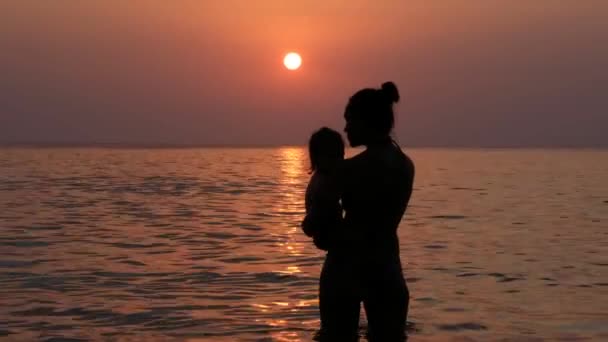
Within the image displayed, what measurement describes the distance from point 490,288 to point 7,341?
23.0 ft

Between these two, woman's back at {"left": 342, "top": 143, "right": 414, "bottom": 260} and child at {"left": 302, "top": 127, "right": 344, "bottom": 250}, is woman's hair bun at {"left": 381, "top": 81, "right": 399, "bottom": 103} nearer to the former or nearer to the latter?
woman's back at {"left": 342, "top": 143, "right": 414, "bottom": 260}

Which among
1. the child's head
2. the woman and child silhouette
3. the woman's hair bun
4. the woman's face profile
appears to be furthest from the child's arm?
the woman's hair bun

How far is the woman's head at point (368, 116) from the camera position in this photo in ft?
17.5

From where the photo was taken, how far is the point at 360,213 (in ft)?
17.6

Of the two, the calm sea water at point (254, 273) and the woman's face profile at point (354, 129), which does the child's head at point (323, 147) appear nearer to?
the woman's face profile at point (354, 129)

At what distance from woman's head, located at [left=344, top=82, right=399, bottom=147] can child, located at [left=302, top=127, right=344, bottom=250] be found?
190mm

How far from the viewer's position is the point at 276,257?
17031 millimetres

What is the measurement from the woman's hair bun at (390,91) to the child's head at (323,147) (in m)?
0.46

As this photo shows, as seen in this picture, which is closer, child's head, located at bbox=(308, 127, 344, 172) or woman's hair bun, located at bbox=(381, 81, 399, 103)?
woman's hair bun, located at bbox=(381, 81, 399, 103)

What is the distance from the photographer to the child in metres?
5.24

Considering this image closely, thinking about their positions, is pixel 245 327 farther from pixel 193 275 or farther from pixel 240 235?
pixel 240 235

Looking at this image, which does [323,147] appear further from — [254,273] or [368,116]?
[254,273]

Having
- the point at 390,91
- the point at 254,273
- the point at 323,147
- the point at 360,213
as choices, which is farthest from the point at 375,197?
the point at 254,273

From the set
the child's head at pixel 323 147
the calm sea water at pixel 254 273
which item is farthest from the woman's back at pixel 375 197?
the calm sea water at pixel 254 273
